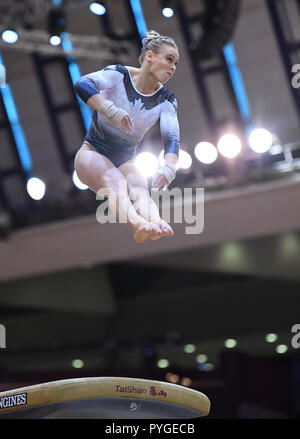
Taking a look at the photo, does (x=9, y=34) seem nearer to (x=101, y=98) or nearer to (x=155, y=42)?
(x=155, y=42)

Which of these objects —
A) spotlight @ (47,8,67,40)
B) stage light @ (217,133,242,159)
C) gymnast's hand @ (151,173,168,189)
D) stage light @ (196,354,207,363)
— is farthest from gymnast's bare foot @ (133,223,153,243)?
stage light @ (196,354,207,363)

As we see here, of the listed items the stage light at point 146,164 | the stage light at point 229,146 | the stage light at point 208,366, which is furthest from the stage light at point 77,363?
the stage light at point 146,164

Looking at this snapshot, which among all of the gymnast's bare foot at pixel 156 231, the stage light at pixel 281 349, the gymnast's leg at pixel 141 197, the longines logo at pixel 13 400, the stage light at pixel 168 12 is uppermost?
the stage light at pixel 168 12

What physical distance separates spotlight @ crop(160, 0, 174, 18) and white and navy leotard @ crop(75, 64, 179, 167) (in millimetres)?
828

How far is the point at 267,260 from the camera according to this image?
1230cm

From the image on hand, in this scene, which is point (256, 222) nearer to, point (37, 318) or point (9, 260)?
point (9, 260)

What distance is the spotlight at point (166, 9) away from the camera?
4.73 meters

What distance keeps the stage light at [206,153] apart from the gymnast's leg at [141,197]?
619cm

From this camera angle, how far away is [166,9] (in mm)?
4742

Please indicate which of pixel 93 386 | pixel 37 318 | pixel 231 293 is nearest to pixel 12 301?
pixel 37 318

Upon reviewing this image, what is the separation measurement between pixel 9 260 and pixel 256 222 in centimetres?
405

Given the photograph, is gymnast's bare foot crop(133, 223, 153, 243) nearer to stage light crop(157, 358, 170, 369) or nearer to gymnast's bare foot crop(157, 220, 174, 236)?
gymnast's bare foot crop(157, 220, 174, 236)

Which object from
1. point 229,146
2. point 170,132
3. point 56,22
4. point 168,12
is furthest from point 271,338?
point 170,132

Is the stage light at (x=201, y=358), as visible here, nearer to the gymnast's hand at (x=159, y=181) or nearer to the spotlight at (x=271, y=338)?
the spotlight at (x=271, y=338)
